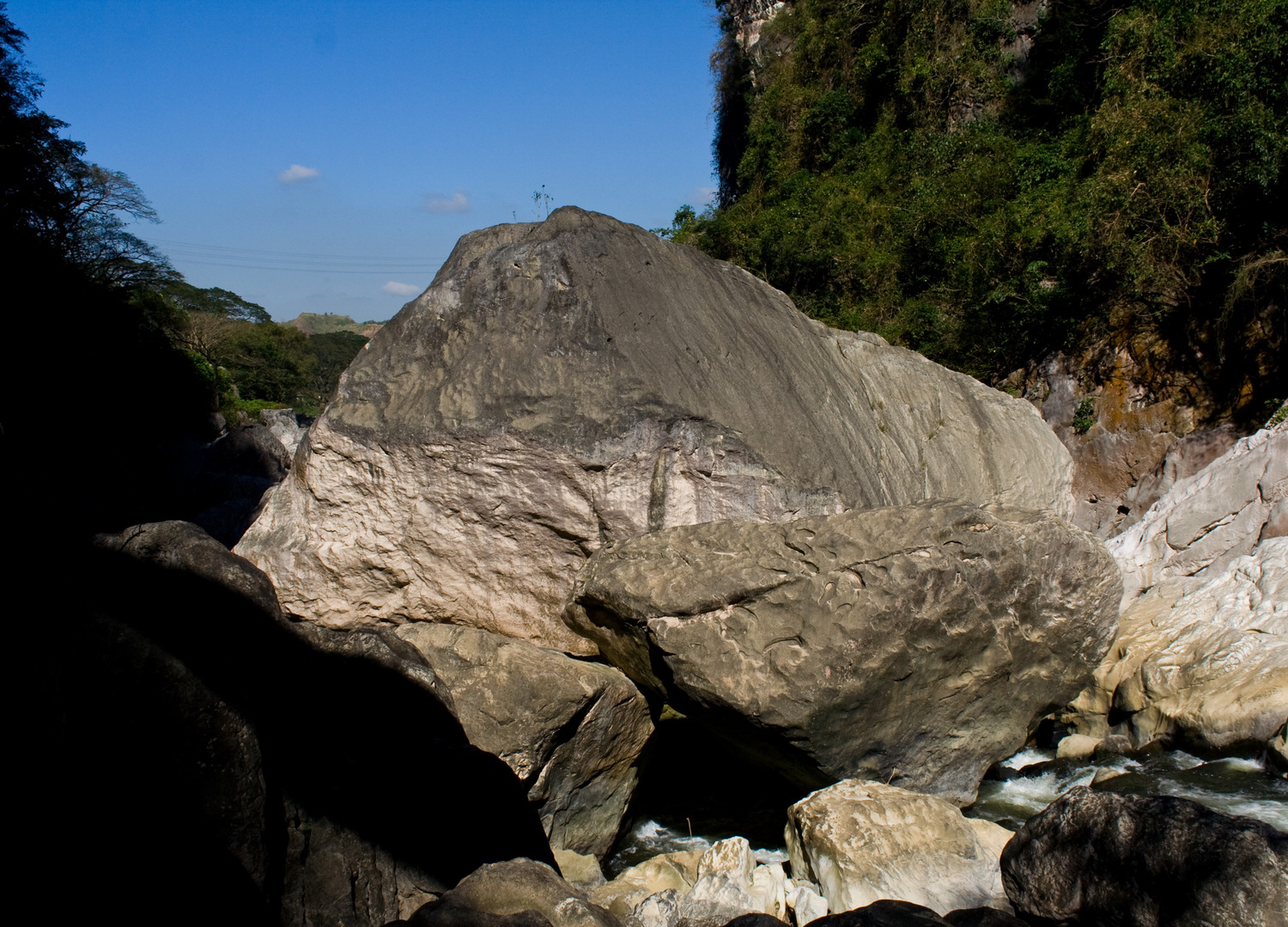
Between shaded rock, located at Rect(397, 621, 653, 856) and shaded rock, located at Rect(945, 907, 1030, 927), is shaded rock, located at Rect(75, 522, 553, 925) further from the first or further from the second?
shaded rock, located at Rect(945, 907, 1030, 927)

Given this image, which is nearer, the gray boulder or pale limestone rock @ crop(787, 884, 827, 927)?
the gray boulder

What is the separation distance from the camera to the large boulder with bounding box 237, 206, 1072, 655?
4.48m

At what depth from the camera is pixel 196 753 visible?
9.14 ft

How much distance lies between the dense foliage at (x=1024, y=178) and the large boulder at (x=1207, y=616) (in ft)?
9.87

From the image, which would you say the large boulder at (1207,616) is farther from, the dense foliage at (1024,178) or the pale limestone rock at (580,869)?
the pale limestone rock at (580,869)

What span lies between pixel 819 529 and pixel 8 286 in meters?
19.9

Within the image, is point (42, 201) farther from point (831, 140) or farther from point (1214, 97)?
point (1214, 97)

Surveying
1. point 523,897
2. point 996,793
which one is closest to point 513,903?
point 523,897

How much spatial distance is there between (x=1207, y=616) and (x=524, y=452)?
4.84m

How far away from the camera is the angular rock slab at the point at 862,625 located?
402cm

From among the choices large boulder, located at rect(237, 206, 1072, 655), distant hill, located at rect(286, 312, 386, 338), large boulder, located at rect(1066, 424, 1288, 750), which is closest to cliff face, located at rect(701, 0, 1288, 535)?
large boulder, located at rect(1066, 424, 1288, 750)

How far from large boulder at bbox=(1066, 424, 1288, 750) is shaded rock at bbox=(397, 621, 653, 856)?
11.0ft

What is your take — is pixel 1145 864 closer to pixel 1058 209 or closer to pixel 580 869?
pixel 580 869

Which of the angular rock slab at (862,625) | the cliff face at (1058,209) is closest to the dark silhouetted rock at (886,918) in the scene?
the angular rock slab at (862,625)
